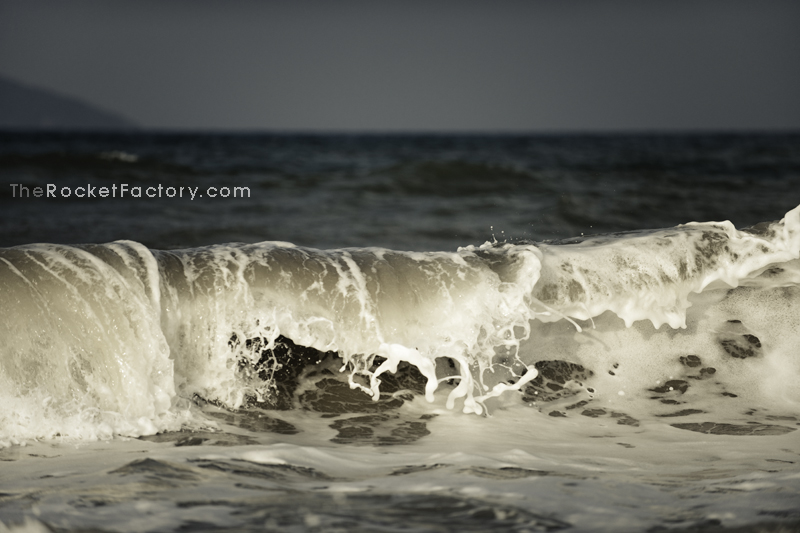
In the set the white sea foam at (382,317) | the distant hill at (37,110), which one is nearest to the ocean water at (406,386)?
the white sea foam at (382,317)

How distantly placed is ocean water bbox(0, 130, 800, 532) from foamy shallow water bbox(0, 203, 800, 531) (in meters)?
0.01

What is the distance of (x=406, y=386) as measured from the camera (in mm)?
3139

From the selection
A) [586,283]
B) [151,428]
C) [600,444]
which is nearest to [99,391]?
[151,428]

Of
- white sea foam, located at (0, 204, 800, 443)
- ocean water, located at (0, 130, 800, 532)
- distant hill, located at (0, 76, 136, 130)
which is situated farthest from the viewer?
distant hill, located at (0, 76, 136, 130)

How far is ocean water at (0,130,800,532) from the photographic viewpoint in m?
1.88

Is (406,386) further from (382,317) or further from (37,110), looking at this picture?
(37,110)

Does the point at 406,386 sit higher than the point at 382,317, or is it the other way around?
the point at 382,317

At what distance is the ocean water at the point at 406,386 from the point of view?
74.0 inches

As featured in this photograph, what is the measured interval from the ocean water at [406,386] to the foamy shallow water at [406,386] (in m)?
0.01

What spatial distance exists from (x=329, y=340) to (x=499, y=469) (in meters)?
1.00

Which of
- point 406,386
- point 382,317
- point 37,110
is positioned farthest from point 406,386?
point 37,110

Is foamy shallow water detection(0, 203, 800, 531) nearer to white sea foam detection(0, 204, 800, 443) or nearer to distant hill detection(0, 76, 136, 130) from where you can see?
white sea foam detection(0, 204, 800, 443)

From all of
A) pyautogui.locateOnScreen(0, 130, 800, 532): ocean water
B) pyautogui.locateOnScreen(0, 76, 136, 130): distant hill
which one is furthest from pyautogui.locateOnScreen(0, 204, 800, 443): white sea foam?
pyautogui.locateOnScreen(0, 76, 136, 130): distant hill

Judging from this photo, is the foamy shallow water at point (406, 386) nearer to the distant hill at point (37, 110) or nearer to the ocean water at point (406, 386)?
the ocean water at point (406, 386)
